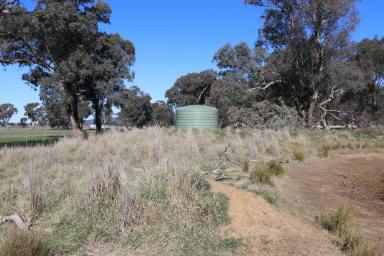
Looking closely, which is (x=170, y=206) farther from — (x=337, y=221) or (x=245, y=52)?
(x=245, y=52)

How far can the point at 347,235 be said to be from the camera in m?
6.22

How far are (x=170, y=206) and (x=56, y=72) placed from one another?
72.8 feet

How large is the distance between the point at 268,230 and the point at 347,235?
1.24m

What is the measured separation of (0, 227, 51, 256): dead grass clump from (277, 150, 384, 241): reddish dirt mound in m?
5.16

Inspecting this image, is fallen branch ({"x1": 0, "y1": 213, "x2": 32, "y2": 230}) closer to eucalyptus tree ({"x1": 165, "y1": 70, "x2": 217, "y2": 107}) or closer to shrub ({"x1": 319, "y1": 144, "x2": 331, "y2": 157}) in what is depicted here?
shrub ({"x1": 319, "y1": 144, "x2": 331, "y2": 157})

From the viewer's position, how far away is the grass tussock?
544 cm

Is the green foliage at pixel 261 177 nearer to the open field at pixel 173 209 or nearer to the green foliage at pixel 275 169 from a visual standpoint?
the open field at pixel 173 209

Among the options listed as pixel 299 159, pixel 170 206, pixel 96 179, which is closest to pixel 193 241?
pixel 170 206

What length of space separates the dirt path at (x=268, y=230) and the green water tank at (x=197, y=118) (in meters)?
15.2

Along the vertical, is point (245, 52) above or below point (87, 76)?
above

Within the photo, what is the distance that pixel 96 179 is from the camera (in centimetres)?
675

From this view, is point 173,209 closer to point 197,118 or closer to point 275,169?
point 275,169

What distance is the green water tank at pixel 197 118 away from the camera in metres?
23.4

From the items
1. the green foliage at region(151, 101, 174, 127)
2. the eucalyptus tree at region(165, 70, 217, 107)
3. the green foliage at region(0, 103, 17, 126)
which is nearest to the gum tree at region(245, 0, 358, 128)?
the eucalyptus tree at region(165, 70, 217, 107)
